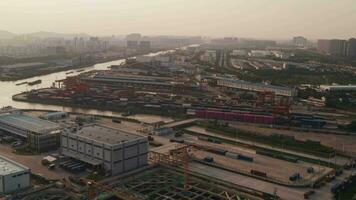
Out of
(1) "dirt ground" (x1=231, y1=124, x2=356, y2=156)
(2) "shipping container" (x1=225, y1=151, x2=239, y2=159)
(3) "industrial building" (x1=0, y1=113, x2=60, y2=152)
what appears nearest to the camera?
(2) "shipping container" (x1=225, y1=151, x2=239, y2=159)

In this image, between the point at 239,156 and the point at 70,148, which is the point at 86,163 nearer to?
the point at 70,148

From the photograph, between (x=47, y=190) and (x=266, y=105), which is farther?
(x=266, y=105)

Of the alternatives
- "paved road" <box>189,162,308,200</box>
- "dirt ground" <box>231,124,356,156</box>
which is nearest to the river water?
"dirt ground" <box>231,124,356,156</box>

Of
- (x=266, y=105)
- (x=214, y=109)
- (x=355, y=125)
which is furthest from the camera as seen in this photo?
(x=266, y=105)

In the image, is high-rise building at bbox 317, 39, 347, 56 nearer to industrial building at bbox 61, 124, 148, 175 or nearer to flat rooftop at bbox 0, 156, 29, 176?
industrial building at bbox 61, 124, 148, 175

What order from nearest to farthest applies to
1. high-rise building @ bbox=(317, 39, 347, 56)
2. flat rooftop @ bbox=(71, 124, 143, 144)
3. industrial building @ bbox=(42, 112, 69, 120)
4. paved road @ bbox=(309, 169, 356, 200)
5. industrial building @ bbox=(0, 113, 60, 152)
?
paved road @ bbox=(309, 169, 356, 200) → flat rooftop @ bbox=(71, 124, 143, 144) → industrial building @ bbox=(0, 113, 60, 152) → industrial building @ bbox=(42, 112, 69, 120) → high-rise building @ bbox=(317, 39, 347, 56)

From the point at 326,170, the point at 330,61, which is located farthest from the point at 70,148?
the point at 330,61
